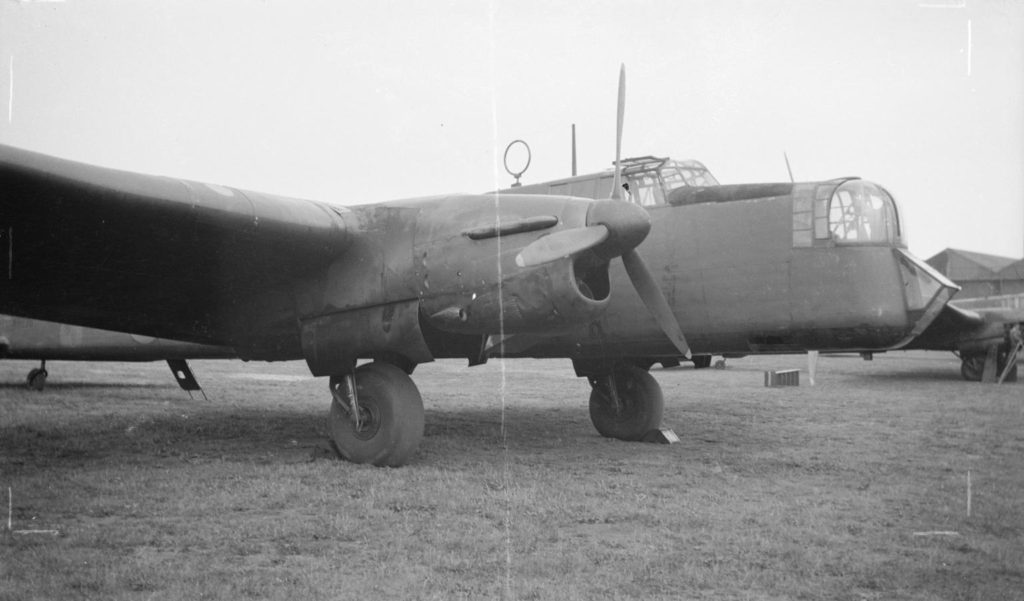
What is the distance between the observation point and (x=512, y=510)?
570 centimetres

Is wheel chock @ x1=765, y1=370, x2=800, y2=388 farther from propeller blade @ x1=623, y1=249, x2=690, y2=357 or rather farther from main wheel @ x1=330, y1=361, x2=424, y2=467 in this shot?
main wheel @ x1=330, y1=361, x2=424, y2=467

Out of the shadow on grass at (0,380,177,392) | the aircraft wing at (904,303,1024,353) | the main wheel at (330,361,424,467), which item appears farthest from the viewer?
the aircraft wing at (904,303,1024,353)

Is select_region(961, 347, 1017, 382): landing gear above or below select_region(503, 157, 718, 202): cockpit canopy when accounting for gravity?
below

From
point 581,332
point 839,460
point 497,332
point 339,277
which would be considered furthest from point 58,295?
point 839,460

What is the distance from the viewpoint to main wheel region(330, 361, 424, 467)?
287 inches

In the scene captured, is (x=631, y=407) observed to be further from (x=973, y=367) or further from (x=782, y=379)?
(x=973, y=367)

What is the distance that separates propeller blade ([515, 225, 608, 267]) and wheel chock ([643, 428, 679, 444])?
3502 millimetres

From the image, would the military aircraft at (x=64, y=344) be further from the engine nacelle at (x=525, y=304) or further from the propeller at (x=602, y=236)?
the propeller at (x=602, y=236)

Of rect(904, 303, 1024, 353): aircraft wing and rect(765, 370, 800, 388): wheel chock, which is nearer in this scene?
rect(765, 370, 800, 388): wheel chock

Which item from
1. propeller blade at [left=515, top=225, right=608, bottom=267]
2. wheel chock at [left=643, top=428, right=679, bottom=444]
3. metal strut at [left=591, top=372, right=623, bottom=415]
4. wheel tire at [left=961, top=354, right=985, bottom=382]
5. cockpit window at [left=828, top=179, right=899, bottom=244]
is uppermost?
cockpit window at [left=828, top=179, right=899, bottom=244]

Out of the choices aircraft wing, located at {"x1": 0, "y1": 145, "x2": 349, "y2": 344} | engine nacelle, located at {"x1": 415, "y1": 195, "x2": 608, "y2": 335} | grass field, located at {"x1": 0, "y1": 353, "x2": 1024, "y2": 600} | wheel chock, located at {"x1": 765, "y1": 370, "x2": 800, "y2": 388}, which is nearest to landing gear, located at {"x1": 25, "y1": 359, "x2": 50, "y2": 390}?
grass field, located at {"x1": 0, "y1": 353, "x2": 1024, "y2": 600}

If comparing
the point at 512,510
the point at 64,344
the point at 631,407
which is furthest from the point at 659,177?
the point at 64,344

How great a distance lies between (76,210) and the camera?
20.4 feet

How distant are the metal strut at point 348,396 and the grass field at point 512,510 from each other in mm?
461
